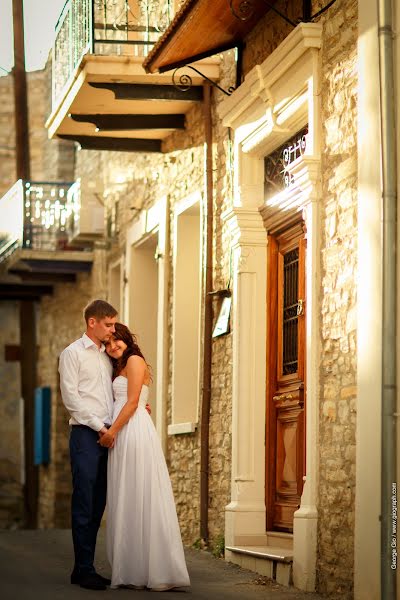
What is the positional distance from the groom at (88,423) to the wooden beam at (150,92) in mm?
4577

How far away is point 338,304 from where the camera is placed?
28.7 feet

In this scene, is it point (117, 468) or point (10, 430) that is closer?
point (117, 468)

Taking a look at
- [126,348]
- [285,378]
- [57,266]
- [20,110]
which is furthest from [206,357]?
[20,110]

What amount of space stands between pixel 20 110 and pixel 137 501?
1737cm

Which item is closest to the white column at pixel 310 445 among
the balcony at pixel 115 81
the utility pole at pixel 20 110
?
the balcony at pixel 115 81

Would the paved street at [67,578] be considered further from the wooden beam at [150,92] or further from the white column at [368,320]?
the wooden beam at [150,92]

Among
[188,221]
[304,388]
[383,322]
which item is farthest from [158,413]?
[383,322]

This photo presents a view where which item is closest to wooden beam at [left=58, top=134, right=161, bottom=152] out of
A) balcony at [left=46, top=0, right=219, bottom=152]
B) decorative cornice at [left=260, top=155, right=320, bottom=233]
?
balcony at [left=46, top=0, right=219, bottom=152]

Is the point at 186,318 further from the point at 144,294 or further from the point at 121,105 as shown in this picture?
the point at 144,294

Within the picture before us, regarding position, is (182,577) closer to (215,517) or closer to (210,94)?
(215,517)

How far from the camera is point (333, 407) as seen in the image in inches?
343

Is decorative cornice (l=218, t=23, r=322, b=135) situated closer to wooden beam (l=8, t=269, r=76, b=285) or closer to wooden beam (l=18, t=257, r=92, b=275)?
wooden beam (l=18, t=257, r=92, b=275)

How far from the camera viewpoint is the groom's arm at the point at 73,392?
869 centimetres

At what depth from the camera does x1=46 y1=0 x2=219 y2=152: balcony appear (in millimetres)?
12781
